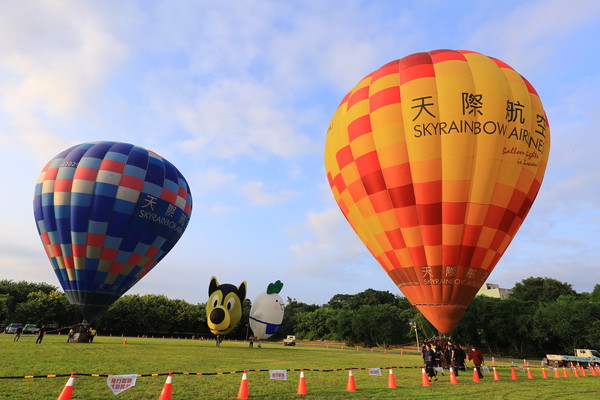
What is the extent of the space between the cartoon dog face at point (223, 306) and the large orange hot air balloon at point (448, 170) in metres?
15.6

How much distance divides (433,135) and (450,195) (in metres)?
2.36

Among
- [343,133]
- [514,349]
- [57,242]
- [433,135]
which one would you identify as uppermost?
[343,133]

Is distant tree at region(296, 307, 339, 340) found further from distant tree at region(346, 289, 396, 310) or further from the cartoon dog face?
the cartoon dog face

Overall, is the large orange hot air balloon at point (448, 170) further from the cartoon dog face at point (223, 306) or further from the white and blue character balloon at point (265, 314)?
the white and blue character balloon at point (265, 314)

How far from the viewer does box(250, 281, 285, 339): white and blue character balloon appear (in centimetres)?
3100

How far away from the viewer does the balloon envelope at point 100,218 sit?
79.9 feet

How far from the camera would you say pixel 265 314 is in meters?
30.9

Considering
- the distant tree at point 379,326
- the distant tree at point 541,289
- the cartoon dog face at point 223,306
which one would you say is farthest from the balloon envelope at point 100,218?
the distant tree at point 541,289

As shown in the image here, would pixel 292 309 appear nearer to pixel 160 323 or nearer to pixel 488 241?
pixel 160 323

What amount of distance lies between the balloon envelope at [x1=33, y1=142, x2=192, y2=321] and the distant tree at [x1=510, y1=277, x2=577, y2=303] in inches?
3027

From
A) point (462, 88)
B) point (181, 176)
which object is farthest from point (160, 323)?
point (462, 88)

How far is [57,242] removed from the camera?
24.8 meters

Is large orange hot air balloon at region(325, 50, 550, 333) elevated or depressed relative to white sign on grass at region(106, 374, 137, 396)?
elevated

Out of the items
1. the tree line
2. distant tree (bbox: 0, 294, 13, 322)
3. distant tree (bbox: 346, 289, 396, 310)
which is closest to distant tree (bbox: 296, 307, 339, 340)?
the tree line
